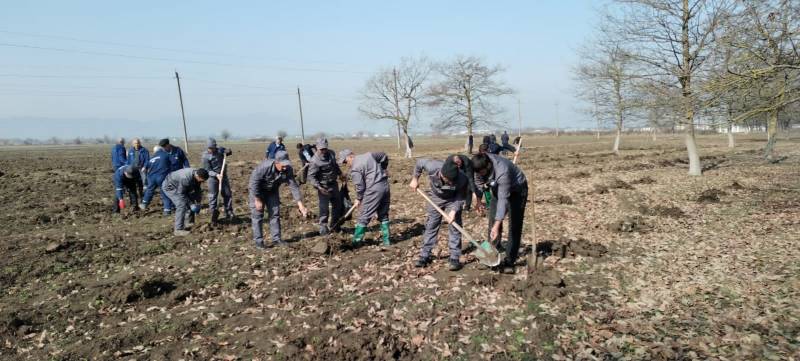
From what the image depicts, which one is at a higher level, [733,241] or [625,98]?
[625,98]

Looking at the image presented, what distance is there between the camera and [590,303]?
18.0ft

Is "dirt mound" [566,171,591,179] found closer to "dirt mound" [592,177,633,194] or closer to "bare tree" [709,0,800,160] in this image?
"dirt mound" [592,177,633,194]

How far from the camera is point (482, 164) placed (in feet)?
18.4

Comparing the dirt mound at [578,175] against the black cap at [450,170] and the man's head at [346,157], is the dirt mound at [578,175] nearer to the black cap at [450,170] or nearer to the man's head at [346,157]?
the man's head at [346,157]

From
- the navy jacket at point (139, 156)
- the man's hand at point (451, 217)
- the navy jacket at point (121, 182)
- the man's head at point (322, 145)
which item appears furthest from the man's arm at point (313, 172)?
the navy jacket at point (121, 182)

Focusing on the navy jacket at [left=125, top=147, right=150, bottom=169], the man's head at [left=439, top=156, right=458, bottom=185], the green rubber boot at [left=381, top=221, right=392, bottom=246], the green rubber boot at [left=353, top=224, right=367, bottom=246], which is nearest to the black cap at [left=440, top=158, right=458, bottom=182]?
the man's head at [left=439, top=156, right=458, bottom=185]

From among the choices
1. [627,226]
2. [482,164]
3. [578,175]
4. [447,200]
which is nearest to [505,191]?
[482,164]

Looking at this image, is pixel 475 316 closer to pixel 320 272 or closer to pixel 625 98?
pixel 320 272

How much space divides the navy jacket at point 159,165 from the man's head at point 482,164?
7966 mm

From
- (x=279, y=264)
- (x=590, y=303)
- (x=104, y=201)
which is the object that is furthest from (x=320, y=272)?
(x=104, y=201)

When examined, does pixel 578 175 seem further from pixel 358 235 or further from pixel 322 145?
pixel 322 145

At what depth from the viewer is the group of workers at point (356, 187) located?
6015 mm

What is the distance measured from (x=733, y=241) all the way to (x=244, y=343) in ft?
25.8

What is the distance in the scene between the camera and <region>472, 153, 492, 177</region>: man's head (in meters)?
5.58
